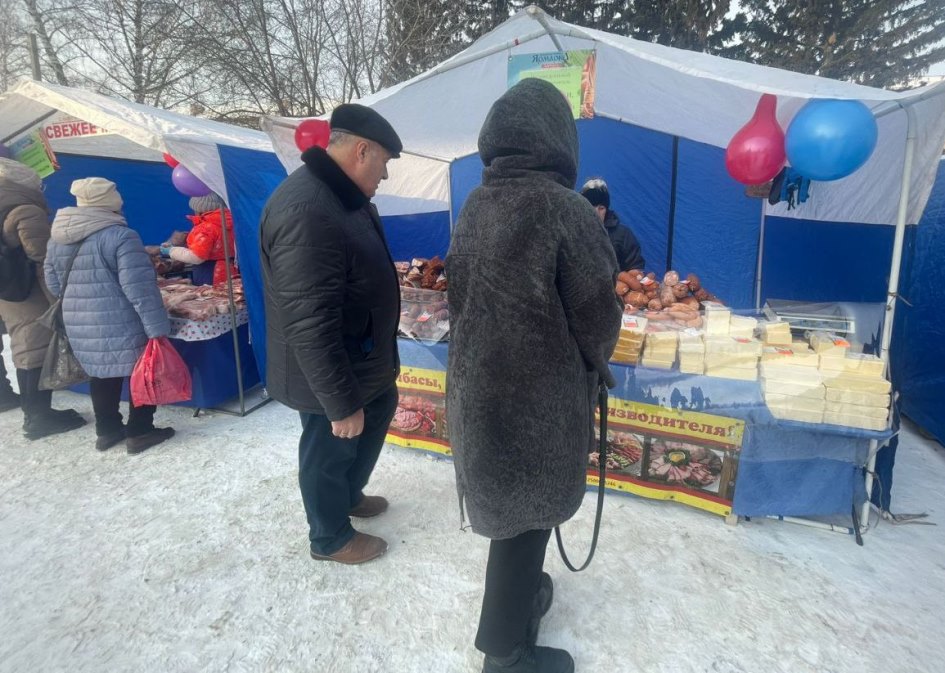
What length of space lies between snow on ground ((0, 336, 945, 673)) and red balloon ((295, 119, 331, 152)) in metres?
2.16

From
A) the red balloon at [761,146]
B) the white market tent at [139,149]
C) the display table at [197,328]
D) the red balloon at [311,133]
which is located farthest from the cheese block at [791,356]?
the display table at [197,328]

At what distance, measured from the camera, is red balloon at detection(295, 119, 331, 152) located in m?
3.18

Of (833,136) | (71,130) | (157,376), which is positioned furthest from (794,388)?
(71,130)

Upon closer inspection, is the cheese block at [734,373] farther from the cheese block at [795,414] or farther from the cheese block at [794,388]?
the cheese block at [795,414]

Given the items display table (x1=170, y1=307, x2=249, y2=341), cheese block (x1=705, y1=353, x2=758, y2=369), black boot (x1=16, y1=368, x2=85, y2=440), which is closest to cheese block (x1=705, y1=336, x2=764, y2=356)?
cheese block (x1=705, y1=353, x2=758, y2=369)

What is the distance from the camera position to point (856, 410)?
7.80 ft

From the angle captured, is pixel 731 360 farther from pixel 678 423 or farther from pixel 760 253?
pixel 760 253

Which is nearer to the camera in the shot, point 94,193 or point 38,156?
point 94,193

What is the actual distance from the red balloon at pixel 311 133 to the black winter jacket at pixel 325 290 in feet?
4.71

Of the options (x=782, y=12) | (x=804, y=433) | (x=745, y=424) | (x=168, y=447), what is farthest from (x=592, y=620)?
(x=782, y=12)

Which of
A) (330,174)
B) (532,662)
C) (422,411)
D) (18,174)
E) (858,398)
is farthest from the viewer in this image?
(18,174)

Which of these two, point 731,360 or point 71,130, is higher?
point 71,130

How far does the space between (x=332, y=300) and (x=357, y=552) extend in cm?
132

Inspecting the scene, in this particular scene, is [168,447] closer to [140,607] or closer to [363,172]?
[140,607]
